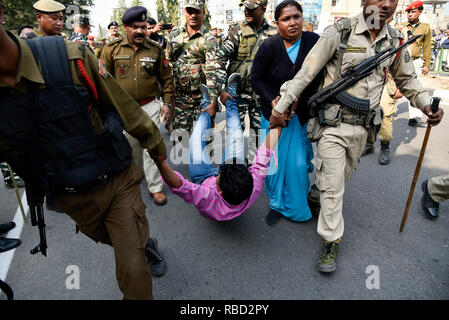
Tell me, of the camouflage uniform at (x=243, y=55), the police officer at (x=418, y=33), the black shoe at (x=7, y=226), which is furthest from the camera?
the police officer at (x=418, y=33)

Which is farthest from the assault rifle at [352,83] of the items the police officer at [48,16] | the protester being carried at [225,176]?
the police officer at [48,16]

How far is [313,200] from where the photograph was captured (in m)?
2.99

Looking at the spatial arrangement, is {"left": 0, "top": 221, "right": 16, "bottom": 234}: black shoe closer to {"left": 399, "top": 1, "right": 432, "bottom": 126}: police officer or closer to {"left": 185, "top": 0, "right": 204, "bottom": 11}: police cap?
{"left": 185, "top": 0, "right": 204, "bottom": 11}: police cap

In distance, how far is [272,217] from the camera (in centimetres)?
293

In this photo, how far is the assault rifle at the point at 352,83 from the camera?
7.18 ft

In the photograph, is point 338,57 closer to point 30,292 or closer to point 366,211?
point 366,211

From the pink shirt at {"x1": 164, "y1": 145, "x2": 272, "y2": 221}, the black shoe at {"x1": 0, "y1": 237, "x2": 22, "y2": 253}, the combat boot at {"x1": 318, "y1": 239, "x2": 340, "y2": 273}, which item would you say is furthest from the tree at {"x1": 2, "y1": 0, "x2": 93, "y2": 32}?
the combat boot at {"x1": 318, "y1": 239, "x2": 340, "y2": 273}

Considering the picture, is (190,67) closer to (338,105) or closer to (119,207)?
(338,105)

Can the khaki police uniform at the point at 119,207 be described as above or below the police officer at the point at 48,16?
below

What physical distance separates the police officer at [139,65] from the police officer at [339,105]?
1620mm

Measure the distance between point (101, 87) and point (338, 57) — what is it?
5.68 ft

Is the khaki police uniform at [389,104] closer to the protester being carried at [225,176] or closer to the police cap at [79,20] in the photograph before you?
the protester being carried at [225,176]

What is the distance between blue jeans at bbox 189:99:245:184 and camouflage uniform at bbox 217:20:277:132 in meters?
0.32
